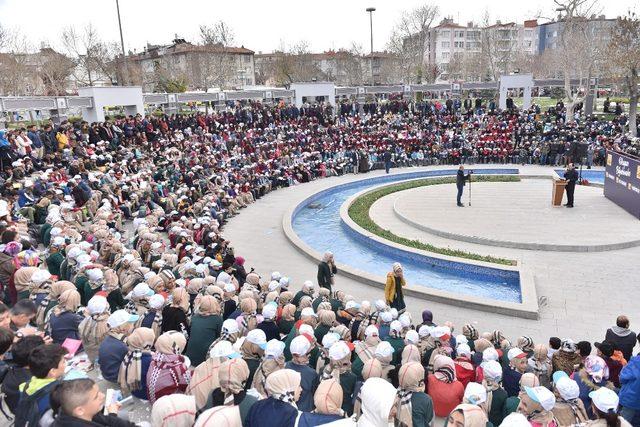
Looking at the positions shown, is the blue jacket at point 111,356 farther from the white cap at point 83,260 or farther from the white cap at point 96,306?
the white cap at point 83,260

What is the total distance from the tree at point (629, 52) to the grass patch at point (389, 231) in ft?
38.1

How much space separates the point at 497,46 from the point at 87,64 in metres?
41.9

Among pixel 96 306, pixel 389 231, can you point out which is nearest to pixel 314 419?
pixel 96 306

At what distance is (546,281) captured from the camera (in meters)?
10.4

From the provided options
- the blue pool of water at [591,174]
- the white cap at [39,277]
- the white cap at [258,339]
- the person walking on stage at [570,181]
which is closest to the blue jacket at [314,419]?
the white cap at [258,339]

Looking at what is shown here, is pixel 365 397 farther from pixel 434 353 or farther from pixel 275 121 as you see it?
pixel 275 121

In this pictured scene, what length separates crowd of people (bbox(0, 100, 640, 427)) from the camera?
142 inches

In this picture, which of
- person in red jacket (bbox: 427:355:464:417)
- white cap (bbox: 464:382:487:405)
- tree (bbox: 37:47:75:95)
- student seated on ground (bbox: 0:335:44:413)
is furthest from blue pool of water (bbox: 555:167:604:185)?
tree (bbox: 37:47:75:95)

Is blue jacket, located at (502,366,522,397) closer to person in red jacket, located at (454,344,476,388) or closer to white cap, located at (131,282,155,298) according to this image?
person in red jacket, located at (454,344,476,388)

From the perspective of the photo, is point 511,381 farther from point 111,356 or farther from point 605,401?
point 111,356

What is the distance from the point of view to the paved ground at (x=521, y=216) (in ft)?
42.0

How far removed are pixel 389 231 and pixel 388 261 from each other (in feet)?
6.65

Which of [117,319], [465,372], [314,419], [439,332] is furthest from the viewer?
[439,332]

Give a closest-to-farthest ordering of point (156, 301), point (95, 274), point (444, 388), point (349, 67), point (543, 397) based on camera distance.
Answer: point (543, 397) → point (444, 388) → point (156, 301) → point (95, 274) → point (349, 67)
